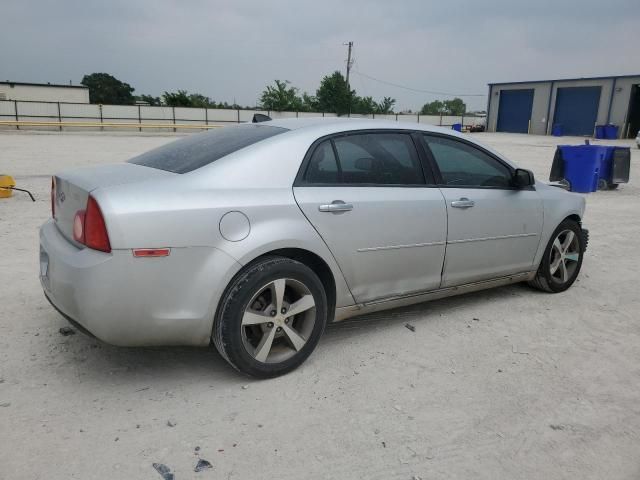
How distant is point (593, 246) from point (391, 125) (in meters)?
4.25

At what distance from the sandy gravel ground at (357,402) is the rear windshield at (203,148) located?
123cm

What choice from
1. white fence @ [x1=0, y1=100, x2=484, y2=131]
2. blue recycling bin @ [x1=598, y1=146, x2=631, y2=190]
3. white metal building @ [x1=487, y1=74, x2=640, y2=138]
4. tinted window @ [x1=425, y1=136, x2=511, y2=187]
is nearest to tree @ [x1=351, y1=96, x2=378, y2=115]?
white metal building @ [x1=487, y1=74, x2=640, y2=138]

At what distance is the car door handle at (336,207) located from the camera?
3243 mm

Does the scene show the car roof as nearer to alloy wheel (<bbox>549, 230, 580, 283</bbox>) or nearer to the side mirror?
the side mirror

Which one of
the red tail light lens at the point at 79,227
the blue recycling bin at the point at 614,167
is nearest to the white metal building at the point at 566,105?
the blue recycling bin at the point at 614,167

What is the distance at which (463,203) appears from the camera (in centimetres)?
392

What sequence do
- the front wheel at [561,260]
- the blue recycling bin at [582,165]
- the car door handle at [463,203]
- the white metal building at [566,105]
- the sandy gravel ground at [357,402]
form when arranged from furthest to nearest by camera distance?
the white metal building at [566,105], the blue recycling bin at [582,165], the front wheel at [561,260], the car door handle at [463,203], the sandy gravel ground at [357,402]

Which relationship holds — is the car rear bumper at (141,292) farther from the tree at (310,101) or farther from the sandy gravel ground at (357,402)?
the tree at (310,101)

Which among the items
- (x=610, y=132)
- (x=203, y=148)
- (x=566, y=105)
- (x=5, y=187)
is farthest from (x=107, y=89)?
(x=203, y=148)

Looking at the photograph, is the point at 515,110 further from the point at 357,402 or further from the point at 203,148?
the point at 357,402

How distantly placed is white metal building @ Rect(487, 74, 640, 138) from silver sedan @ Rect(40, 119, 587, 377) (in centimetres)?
4279

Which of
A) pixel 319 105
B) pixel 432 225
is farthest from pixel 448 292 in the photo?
pixel 319 105

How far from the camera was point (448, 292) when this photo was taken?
4.10m

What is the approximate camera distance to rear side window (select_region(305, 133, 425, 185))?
A: 338 centimetres
